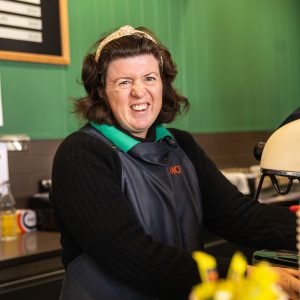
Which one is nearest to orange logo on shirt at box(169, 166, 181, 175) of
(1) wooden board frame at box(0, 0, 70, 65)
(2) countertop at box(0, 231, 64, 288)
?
(2) countertop at box(0, 231, 64, 288)

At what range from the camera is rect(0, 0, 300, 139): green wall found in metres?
2.72

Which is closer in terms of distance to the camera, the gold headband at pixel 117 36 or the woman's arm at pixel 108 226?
the woman's arm at pixel 108 226

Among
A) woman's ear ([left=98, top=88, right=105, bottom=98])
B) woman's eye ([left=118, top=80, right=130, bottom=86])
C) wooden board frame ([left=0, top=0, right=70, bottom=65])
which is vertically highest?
wooden board frame ([left=0, top=0, right=70, bottom=65])

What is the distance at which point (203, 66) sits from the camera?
3705mm

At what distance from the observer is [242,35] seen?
13.1ft

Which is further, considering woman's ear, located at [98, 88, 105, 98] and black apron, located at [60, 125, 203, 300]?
woman's ear, located at [98, 88, 105, 98]

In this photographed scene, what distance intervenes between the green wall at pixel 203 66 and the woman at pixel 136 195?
1000 mm

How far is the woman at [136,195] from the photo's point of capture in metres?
1.30

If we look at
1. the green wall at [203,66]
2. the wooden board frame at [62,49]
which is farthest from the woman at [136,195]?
the wooden board frame at [62,49]

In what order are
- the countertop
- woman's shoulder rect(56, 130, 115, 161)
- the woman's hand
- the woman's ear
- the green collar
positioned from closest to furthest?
the woman's hand → woman's shoulder rect(56, 130, 115, 161) → the green collar → the woman's ear → the countertop

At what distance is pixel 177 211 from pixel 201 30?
7.82 ft

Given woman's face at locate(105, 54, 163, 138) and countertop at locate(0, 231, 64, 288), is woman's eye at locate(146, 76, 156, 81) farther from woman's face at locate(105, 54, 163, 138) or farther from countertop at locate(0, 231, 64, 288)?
countertop at locate(0, 231, 64, 288)

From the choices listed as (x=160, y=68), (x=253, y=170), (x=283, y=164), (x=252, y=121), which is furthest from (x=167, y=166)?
(x=252, y=121)

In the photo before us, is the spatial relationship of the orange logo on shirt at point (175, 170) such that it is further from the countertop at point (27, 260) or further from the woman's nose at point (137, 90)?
the countertop at point (27, 260)
